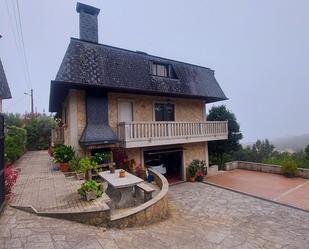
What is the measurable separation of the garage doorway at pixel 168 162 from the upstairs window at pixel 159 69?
514cm

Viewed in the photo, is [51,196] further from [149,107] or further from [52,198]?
[149,107]

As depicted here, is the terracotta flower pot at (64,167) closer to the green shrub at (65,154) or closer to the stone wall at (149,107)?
the green shrub at (65,154)

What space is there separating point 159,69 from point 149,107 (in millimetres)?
2923

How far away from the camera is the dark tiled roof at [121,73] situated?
10547 millimetres

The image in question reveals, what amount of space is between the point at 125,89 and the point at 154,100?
2797mm

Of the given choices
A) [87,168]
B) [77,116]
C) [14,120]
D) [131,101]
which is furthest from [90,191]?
[14,120]

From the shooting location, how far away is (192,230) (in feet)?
21.1

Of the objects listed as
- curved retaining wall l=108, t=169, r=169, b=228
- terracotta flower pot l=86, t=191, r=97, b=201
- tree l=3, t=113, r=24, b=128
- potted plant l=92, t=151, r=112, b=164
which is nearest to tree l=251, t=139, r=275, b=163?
potted plant l=92, t=151, r=112, b=164

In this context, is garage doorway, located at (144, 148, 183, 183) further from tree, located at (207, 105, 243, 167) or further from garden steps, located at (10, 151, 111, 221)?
garden steps, located at (10, 151, 111, 221)

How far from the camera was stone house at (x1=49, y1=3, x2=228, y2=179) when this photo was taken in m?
11.0

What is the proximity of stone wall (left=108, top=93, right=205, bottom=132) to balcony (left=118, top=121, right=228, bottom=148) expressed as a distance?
1102 mm

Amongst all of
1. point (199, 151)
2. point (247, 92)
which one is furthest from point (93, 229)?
point (247, 92)

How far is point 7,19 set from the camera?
Result: 1000 centimetres

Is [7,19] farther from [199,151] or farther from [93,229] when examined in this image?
[199,151]
